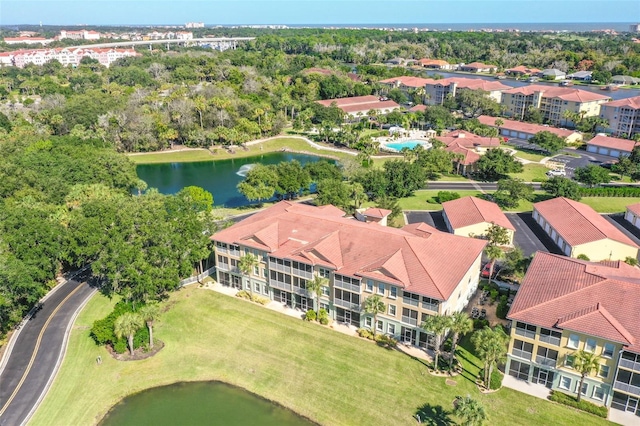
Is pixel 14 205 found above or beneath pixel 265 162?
above

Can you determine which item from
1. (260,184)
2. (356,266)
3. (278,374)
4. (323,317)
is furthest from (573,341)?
(260,184)

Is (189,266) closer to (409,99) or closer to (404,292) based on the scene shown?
(404,292)

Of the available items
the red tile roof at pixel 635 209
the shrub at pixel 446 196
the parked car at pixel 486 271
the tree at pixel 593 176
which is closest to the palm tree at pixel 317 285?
the parked car at pixel 486 271

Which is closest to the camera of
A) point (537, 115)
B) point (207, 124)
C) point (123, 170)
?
point (123, 170)

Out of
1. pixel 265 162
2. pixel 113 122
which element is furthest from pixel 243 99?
pixel 113 122

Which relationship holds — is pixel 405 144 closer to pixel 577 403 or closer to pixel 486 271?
pixel 486 271

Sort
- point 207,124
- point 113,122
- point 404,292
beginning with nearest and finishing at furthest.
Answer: point 404,292 → point 113,122 → point 207,124

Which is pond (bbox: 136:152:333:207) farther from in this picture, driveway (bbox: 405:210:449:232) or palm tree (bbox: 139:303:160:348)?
palm tree (bbox: 139:303:160:348)
